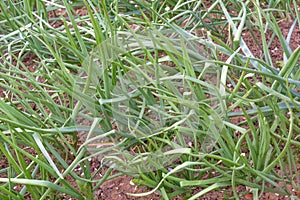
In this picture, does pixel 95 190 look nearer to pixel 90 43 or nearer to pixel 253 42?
pixel 90 43

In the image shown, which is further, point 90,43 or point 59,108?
point 90,43

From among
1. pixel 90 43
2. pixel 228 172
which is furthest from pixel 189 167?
pixel 90 43

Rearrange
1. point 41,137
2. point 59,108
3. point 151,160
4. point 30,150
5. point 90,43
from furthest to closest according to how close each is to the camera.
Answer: point 90,43
point 30,150
point 59,108
point 41,137
point 151,160

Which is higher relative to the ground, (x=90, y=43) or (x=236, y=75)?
(x=90, y=43)

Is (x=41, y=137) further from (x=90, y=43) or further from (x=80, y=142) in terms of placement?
(x=90, y=43)

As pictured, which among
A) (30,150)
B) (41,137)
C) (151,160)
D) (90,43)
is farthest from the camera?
(90,43)

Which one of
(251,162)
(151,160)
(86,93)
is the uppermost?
(86,93)

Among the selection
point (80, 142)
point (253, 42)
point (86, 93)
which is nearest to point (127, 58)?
point (86, 93)

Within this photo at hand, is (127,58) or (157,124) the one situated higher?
(127,58)

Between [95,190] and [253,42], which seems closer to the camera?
[95,190]
